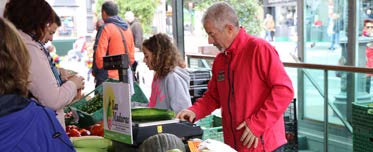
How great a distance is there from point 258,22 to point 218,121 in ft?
13.0

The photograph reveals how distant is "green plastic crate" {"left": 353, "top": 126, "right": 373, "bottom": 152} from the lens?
4090mm

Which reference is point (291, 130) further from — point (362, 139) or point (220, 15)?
point (220, 15)

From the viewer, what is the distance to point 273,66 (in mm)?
2586

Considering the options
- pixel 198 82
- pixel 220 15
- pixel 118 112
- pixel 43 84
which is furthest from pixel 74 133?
pixel 198 82

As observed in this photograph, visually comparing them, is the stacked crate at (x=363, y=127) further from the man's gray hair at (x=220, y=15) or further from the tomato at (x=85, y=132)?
the tomato at (x=85, y=132)

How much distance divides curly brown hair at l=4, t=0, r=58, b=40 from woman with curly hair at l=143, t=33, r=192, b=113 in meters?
1.19

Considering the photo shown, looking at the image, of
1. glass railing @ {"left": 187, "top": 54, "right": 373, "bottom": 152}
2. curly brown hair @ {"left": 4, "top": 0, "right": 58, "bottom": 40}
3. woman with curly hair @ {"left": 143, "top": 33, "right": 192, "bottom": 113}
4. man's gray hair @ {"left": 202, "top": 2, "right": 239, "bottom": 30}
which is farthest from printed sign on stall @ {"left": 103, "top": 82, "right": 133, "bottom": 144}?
glass railing @ {"left": 187, "top": 54, "right": 373, "bottom": 152}

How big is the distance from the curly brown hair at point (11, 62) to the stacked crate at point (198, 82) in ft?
11.7

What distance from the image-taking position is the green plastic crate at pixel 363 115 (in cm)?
405

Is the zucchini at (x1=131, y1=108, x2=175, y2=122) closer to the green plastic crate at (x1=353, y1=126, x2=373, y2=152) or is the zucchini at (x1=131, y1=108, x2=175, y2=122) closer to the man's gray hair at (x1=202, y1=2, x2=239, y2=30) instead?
the man's gray hair at (x1=202, y1=2, x2=239, y2=30)

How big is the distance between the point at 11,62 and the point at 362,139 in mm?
3247

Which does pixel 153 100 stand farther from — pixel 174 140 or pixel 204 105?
pixel 174 140

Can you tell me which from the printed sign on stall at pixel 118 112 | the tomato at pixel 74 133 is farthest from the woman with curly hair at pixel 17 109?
the tomato at pixel 74 133

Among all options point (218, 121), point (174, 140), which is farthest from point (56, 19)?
point (218, 121)
